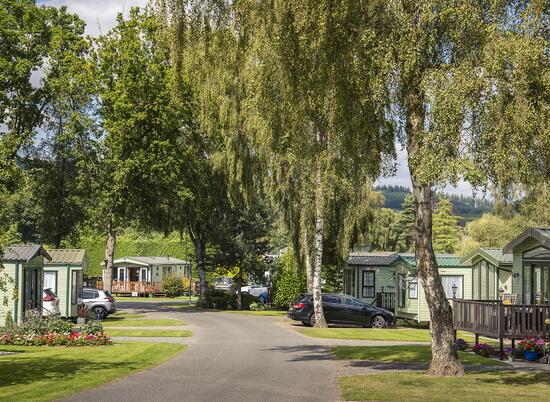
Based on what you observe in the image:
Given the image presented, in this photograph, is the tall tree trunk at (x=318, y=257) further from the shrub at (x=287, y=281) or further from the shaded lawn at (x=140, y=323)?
the shrub at (x=287, y=281)

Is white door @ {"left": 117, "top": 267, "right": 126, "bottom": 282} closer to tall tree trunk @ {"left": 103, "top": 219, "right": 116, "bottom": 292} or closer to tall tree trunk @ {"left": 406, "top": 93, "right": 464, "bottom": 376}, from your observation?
tall tree trunk @ {"left": 103, "top": 219, "right": 116, "bottom": 292}

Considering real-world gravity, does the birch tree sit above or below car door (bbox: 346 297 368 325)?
above

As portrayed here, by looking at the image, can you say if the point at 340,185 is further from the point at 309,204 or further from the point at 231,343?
the point at 231,343

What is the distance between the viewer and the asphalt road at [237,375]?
47.0 feet

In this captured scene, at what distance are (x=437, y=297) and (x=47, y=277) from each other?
23.7 metres

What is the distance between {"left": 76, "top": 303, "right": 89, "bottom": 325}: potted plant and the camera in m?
32.8

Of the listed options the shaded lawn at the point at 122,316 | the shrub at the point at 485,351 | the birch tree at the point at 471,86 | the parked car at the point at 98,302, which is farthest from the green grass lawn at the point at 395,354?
the shaded lawn at the point at 122,316

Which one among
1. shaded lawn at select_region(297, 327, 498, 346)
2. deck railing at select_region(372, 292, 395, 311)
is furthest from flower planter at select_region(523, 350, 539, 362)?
deck railing at select_region(372, 292, 395, 311)

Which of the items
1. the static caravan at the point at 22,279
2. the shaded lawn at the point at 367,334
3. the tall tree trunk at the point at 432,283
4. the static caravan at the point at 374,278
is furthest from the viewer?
the static caravan at the point at 374,278

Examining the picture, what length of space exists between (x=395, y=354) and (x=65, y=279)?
1857cm

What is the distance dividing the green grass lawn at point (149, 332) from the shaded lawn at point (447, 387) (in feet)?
43.2

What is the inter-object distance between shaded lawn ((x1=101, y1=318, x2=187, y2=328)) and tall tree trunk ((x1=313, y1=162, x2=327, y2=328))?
6.26 metres

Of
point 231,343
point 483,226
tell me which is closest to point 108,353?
point 231,343

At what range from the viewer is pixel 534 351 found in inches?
848
